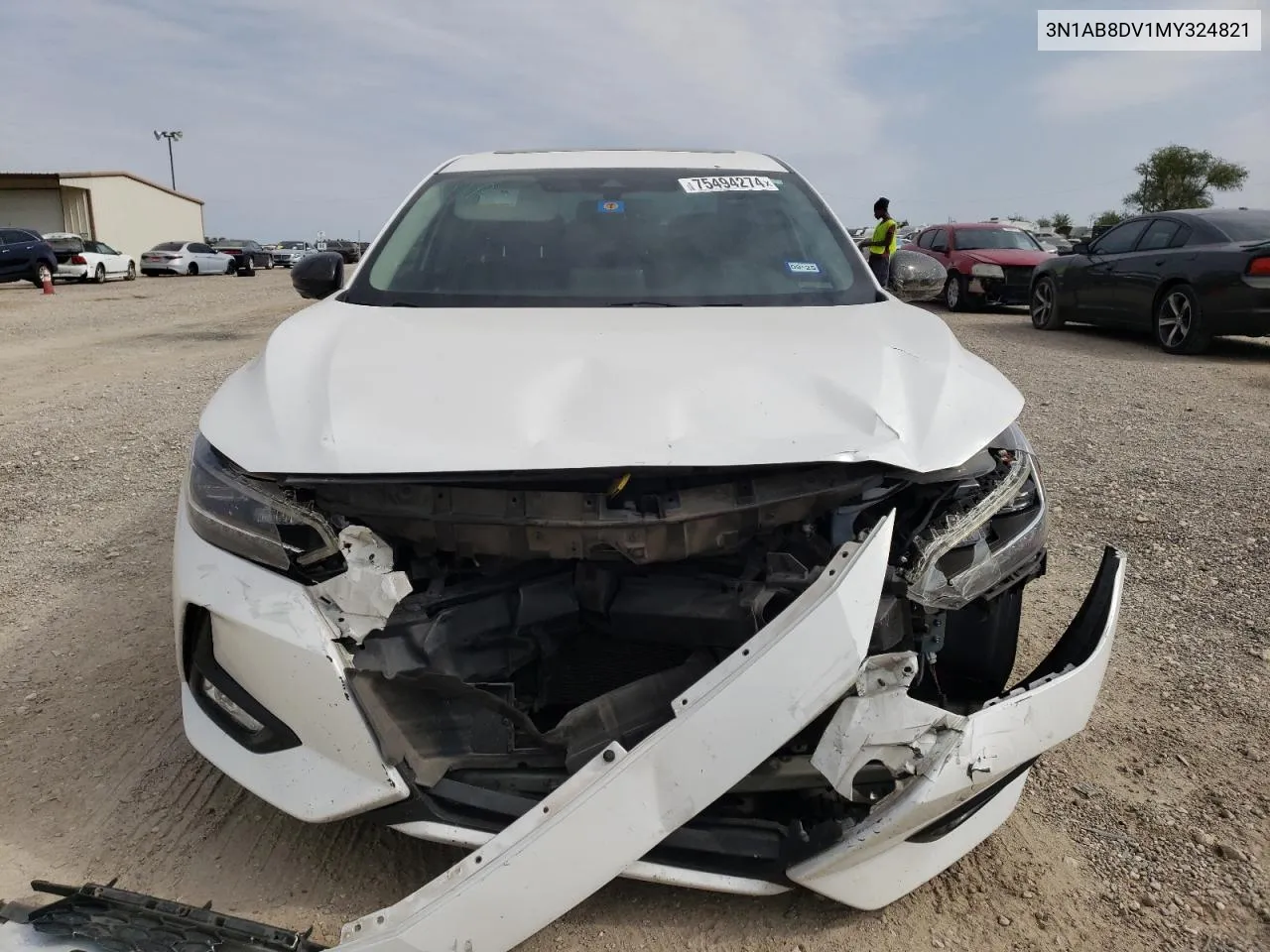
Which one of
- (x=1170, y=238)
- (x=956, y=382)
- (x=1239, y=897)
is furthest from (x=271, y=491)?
(x=1170, y=238)

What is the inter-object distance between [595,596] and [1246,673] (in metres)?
2.34

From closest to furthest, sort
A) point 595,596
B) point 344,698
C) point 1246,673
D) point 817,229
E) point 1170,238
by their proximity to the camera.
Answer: point 344,698, point 595,596, point 1246,673, point 817,229, point 1170,238

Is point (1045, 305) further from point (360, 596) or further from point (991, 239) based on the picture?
point (360, 596)

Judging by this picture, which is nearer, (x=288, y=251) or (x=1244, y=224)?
(x=1244, y=224)

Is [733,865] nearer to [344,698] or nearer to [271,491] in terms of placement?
[344,698]

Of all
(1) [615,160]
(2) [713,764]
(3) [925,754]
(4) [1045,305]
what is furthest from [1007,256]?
(2) [713,764]

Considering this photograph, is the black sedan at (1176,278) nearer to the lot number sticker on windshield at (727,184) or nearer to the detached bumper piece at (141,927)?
the lot number sticker on windshield at (727,184)

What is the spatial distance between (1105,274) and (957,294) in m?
3.62

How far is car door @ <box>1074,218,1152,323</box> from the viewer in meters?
9.90

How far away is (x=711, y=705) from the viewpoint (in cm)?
164

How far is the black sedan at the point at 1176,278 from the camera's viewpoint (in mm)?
8289

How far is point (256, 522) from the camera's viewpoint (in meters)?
1.94

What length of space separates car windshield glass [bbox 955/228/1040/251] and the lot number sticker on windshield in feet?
38.0

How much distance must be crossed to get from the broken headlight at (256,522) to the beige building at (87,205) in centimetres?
4057
